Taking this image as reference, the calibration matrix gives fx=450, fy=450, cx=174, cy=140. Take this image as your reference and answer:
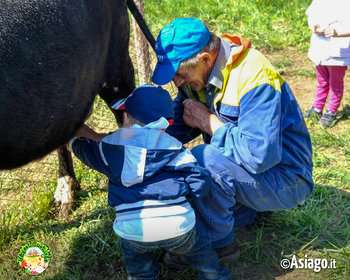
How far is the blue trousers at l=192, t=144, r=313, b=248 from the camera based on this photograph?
257cm

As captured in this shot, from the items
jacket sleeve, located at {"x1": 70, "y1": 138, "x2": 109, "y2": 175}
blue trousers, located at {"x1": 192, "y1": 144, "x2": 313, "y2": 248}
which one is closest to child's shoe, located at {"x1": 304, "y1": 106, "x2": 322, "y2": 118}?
blue trousers, located at {"x1": 192, "y1": 144, "x2": 313, "y2": 248}

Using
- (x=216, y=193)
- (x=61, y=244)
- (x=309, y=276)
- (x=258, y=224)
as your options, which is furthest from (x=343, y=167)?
(x=61, y=244)

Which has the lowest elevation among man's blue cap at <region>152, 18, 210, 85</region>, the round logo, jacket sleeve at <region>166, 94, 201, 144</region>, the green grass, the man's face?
the green grass

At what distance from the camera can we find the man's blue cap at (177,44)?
243 cm

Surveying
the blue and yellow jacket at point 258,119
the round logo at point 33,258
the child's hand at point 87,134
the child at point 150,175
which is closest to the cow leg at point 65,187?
the round logo at point 33,258

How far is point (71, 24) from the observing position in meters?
2.40

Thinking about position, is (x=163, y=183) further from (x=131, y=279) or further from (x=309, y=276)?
(x=309, y=276)

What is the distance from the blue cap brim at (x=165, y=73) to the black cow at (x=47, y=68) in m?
0.38

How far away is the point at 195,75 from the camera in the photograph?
2.57m

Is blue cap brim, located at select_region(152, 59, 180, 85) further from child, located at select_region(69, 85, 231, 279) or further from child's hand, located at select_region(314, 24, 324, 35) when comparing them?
child's hand, located at select_region(314, 24, 324, 35)

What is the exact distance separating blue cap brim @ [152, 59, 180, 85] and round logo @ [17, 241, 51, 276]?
1.41 m

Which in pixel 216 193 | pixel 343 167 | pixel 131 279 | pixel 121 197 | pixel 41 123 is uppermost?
pixel 41 123

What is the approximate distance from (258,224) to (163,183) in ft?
4.05

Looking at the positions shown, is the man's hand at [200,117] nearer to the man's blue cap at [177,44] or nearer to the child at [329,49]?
the man's blue cap at [177,44]
